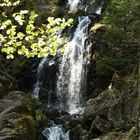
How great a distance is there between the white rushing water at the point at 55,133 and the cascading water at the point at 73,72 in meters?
4.68

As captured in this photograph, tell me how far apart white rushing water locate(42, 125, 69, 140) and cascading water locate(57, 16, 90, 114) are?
4675 millimetres

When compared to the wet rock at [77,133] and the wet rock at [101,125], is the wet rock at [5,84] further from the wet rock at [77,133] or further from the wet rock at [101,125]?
the wet rock at [101,125]

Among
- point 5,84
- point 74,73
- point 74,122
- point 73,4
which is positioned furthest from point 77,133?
point 73,4

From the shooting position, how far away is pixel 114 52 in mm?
18172

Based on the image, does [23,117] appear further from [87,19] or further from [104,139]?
[87,19]

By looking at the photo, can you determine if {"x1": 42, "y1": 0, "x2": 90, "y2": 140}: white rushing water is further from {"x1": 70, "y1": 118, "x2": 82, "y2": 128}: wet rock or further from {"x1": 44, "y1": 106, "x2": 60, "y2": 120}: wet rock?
{"x1": 70, "y1": 118, "x2": 82, "y2": 128}: wet rock

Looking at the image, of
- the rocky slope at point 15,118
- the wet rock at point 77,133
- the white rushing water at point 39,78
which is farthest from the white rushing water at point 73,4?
the wet rock at point 77,133

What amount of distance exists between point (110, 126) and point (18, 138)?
3934 millimetres

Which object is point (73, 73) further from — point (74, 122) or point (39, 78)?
point (74, 122)

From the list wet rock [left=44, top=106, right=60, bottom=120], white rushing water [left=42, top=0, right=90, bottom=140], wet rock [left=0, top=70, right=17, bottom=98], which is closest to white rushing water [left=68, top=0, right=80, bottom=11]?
white rushing water [left=42, top=0, right=90, bottom=140]

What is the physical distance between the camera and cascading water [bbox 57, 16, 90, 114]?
23594 mm

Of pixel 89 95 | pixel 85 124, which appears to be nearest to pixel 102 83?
pixel 89 95

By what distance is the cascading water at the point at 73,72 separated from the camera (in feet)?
77.4

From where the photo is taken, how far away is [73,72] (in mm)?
24500
